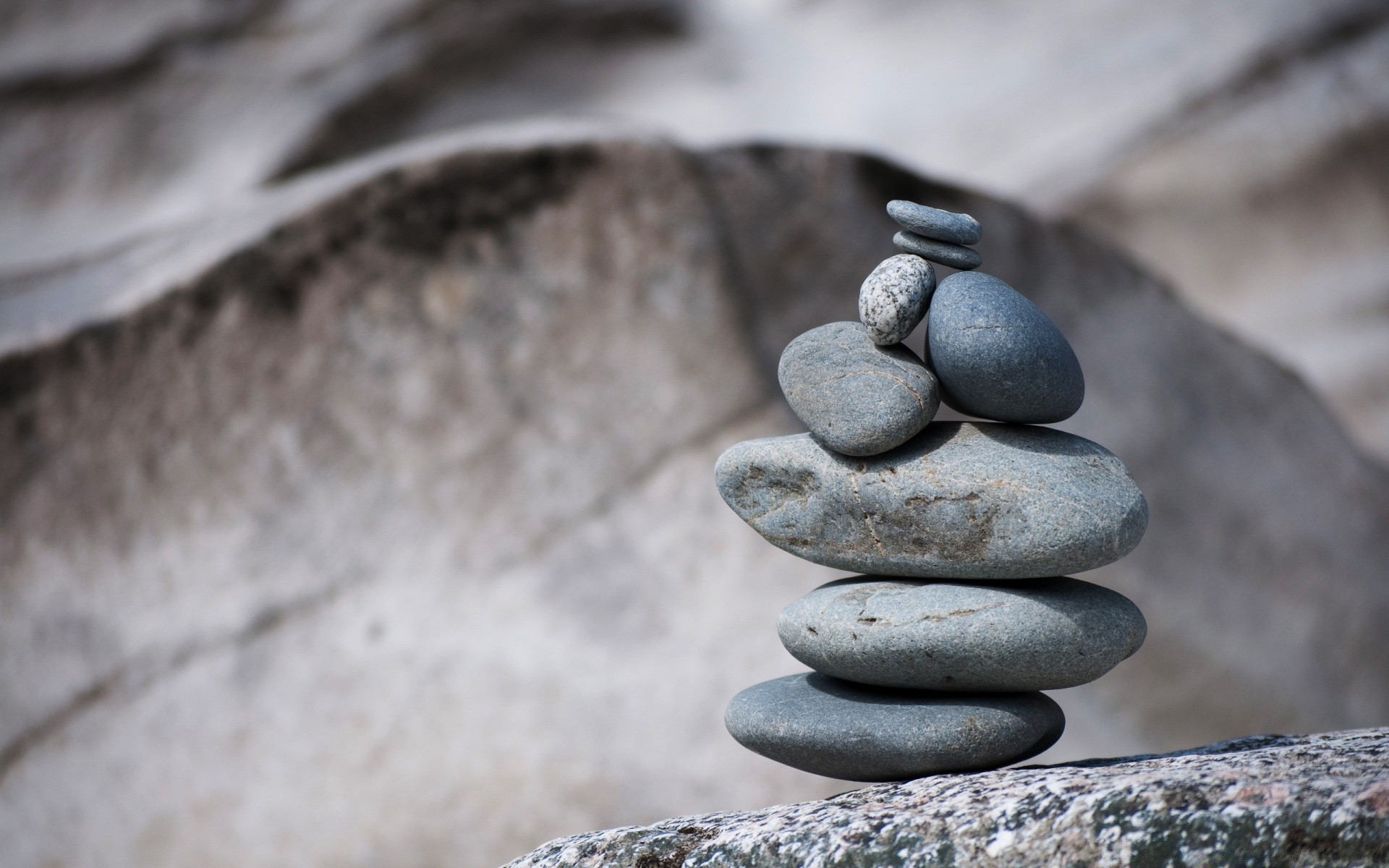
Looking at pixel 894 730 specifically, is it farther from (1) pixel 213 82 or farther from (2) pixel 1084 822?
(1) pixel 213 82

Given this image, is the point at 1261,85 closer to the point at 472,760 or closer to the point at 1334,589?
the point at 1334,589

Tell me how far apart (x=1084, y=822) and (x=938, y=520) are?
0.64 meters

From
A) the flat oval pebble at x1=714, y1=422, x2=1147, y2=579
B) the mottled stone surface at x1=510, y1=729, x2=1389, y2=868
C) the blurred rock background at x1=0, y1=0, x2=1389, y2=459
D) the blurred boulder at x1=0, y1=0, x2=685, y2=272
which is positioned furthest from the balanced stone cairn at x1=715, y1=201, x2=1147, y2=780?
the blurred boulder at x1=0, y1=0, x2=685, y2=272

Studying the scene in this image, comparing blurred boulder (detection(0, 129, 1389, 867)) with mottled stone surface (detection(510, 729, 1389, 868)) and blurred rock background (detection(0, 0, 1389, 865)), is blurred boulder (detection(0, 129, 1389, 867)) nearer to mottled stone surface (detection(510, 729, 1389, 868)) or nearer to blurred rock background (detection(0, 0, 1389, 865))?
blurred rock background (detection(0, 0, 1389, 865))

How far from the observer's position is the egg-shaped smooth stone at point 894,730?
2.29 meters

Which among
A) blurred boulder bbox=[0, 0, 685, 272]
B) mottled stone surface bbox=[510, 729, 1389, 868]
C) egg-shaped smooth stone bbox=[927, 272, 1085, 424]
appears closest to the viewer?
mottled stone surface bbox=[510, 729, 1389, 868]

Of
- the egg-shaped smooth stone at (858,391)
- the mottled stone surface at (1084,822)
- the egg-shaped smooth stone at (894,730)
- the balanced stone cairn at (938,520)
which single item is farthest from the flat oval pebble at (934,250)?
the mottled stone surface at (1084,822)

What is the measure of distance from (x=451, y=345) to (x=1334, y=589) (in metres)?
4.31

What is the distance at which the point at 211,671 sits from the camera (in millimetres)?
4531

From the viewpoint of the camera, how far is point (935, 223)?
232 centimetres

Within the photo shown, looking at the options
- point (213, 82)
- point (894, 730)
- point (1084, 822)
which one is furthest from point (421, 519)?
point (213, 82)

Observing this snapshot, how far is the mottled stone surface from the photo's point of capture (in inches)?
69.7

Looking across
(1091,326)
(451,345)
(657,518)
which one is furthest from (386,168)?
(1091,326)

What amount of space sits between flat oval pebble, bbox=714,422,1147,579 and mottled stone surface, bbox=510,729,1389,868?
434 millimetres
